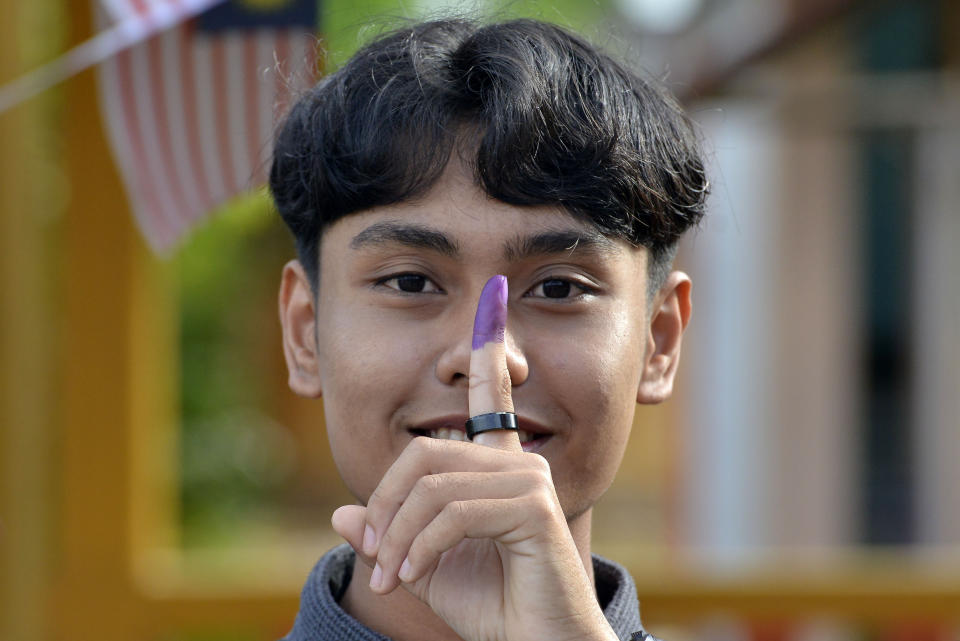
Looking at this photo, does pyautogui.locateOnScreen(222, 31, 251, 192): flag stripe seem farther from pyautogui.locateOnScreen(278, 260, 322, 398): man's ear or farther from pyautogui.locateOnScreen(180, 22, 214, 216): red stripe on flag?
pyautogui.locateOnScreen(278, 260, 322, 398): man's ear

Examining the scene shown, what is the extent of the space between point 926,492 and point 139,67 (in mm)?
4089

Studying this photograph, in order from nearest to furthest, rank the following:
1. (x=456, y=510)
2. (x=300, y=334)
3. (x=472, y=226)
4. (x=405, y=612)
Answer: (x=456, y=510) < (x=472, y=226) < (x=405, y=612) < (x=300, y=334)

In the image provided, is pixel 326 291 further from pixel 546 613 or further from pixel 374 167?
pixel 546 613

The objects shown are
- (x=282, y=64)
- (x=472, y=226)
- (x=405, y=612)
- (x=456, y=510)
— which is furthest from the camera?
(x=282, y=64)

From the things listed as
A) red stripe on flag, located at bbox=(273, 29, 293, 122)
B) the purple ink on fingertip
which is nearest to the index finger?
the purple ink on fingertip

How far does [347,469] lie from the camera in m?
1.71

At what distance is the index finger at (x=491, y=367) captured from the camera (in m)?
1.51

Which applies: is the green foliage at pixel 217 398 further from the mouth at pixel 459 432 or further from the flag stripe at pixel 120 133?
the mouth at pixel 459 432

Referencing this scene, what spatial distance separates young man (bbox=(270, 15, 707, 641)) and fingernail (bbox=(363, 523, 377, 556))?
0.02 m

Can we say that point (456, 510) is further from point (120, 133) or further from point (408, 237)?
point (120, 133)

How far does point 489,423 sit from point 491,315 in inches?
5.4

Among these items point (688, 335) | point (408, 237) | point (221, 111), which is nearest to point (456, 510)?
point (408, 237)

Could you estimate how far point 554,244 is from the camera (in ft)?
5.41

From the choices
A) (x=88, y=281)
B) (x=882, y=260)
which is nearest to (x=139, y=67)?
(x=88, y=281)
